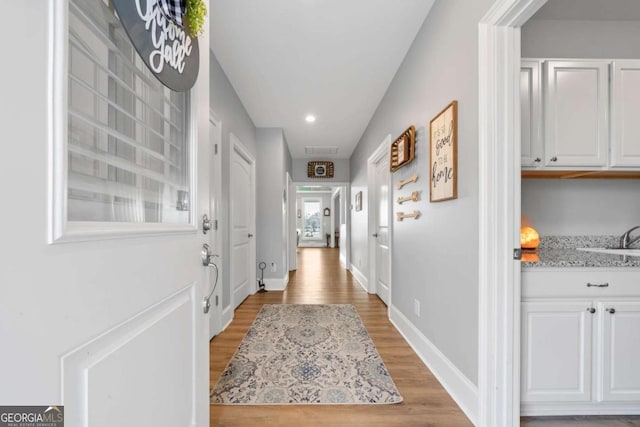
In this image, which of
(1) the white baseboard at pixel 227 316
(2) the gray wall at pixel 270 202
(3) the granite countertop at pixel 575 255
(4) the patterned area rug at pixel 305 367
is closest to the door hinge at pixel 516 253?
(3) the granite countertop at pixel 575 255

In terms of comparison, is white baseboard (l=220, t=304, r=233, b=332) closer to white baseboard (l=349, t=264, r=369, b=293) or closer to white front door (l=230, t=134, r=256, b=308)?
white front door (l=230, t=134, r=256, b=308)

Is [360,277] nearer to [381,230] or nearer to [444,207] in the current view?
[381,230]

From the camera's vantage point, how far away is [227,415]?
4.99 ft

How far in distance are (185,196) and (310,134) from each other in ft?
13.0

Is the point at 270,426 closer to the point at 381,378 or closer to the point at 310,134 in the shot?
the point at 381,378

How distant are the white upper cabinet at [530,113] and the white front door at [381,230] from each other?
177cm

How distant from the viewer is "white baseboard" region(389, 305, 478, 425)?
150 centimetres

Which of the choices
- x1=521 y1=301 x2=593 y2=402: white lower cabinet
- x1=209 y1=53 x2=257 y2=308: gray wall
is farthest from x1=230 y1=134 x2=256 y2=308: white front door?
x1=521 y1=301 x2=593 y2=402: white lower cabinet

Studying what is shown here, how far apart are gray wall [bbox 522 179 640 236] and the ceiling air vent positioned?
152 inches

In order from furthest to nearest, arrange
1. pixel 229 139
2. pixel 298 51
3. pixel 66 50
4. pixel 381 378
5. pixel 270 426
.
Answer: pixel 229 139 → pixel 298 51 → pixel 381 378 → pixel 270 426 → pixel 66 50

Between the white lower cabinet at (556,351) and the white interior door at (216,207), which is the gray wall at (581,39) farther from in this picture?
the white interior door at (216,207)

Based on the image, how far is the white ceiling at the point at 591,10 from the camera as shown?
5.70 feet

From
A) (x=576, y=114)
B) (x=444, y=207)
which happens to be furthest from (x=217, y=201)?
(x=576, y=114)

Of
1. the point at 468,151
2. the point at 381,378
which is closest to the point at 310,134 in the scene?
the point at 468,151
